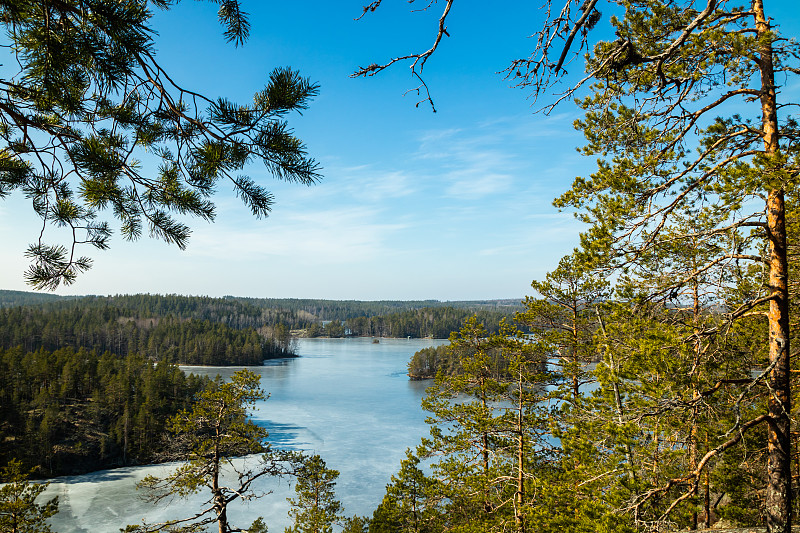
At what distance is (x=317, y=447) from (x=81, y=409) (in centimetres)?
1561

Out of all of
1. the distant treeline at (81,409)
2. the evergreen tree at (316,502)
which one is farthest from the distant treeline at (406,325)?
the evergreen tree at (316,502)

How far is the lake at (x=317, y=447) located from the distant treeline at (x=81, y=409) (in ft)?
5.52

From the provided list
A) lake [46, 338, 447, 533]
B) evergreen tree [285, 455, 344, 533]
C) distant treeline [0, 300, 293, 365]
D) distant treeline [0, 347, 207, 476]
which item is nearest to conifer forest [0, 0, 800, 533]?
evergreen tree [285, 455, 344, 533]

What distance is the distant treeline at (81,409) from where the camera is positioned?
74.6ft

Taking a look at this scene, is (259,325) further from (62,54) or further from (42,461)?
(62,54)

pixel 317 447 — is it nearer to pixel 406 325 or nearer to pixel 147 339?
pixel 147 339

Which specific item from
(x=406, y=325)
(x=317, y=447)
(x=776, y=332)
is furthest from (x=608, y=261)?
(x=406, y=325)

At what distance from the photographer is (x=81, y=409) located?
26.6 meters

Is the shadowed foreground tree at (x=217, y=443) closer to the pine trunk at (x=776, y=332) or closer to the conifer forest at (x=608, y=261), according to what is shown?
the conifer forest at (x=608, y=261)

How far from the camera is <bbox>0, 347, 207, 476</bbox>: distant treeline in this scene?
22.8 m

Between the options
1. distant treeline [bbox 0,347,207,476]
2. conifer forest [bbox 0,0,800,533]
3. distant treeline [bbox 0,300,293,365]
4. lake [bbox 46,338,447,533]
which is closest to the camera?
Answer: conifer forest [bbox 0,0,800,533]

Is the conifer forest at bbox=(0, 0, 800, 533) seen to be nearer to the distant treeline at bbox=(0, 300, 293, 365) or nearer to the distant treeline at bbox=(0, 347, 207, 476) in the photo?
the distant treeline at bbox=(0, 347, 207, 476)

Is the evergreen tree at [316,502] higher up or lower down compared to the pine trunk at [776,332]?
lower down

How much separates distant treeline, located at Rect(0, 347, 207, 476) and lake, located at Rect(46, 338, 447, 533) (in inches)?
66.2
